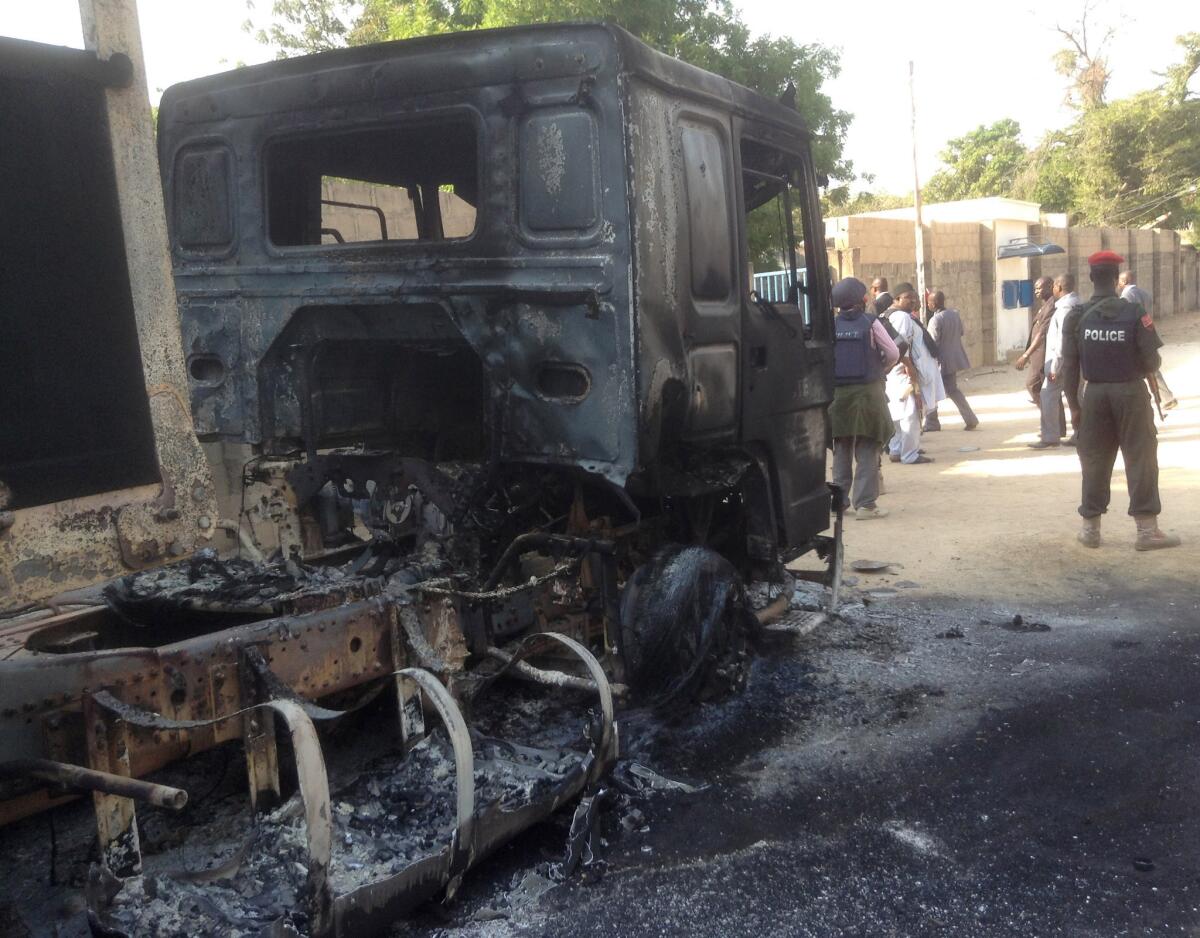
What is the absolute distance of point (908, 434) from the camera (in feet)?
36.6

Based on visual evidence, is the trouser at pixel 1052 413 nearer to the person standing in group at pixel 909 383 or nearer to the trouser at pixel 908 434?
the person standing in group at pixel 909 383

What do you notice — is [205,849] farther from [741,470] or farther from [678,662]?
[741,470]

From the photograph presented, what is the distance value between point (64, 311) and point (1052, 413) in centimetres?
1080

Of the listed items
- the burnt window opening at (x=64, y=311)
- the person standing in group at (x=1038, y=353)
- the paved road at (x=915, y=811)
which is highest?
the burnt window opening at (x=64, y=311)

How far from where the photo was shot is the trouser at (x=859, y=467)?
8.22m

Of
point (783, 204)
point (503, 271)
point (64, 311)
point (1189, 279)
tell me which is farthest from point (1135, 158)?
point (64, 311)

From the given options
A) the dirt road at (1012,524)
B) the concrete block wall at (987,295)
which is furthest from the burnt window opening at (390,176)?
the concrete block wall at (987,295)

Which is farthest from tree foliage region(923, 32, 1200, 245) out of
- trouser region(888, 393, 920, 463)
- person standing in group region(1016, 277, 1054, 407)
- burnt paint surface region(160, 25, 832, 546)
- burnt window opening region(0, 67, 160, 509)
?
burnt window opening region(0, 67, 160, 509)

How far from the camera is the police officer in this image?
6.96m

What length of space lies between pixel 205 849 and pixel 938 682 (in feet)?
10.1

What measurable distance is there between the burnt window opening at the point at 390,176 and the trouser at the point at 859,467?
13.6 feet

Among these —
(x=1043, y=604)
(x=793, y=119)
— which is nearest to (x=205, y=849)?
(x=793, y=119)

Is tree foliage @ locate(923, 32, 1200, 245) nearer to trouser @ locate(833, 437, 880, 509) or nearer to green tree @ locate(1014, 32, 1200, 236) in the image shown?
green tree @ locate(1014, 32, 1200, 236)

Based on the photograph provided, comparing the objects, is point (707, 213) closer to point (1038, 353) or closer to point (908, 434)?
point (908, 434)
